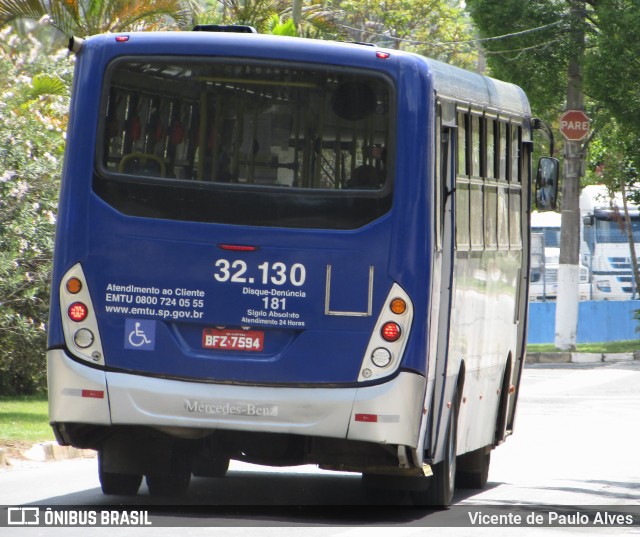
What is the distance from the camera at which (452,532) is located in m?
9.67

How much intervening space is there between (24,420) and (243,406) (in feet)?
26.0

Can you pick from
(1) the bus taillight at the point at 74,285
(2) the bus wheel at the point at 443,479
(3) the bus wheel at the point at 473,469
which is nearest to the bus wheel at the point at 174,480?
(2) the bus wheel at the point at 443,479

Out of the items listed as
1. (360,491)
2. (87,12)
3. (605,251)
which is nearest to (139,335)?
(360,491)

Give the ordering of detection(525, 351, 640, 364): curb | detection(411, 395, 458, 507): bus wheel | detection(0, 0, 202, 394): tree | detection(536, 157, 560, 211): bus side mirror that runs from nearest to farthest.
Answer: detection(411, 395, 458, 507): bus wheel
detection(536, 157, 560, 211): bus side mirror
detection(0, 0, 202, 394): tree
detection(525, 351, 640, 364): curb

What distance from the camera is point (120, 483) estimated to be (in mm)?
10883

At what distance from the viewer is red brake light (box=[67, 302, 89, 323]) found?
974 centimetres

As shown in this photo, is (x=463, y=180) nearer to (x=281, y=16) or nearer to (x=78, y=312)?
(x=78, y=312)

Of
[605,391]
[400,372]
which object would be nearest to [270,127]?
[400,372]

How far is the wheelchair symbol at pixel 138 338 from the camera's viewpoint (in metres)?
9.70

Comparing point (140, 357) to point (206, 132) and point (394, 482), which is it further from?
point (394, 482)

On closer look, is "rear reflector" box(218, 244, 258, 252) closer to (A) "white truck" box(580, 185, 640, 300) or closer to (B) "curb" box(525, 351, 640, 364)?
(B) "curb" box(525, 351, 640, 364)

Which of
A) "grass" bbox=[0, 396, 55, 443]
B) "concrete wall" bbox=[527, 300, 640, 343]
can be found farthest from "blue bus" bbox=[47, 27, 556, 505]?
"concrete wall" bbox=[527, 300, 640, 343]

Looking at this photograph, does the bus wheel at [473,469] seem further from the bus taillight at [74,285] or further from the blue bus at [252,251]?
the bus taillight at [74,285]

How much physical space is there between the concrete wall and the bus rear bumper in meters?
28.3
